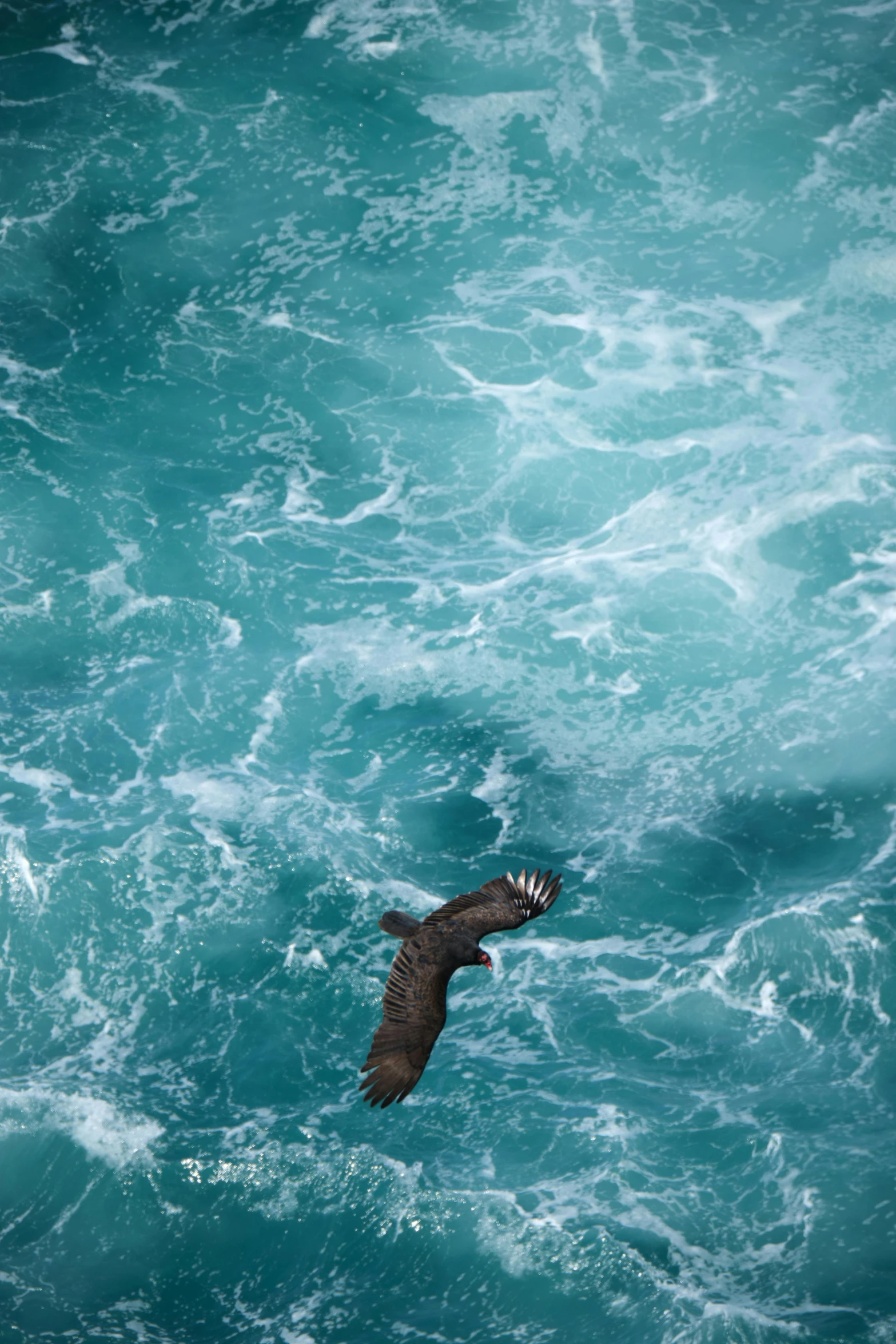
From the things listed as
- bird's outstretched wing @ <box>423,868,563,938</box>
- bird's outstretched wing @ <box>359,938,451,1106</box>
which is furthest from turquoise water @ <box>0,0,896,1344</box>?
bird's outstretched wing @ <box>359,938,451,1106</box>

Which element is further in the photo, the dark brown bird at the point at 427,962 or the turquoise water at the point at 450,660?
the turquoise water at the point at 450,660

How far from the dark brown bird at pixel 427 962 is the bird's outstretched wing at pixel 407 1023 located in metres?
0.02

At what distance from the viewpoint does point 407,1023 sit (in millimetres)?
43125

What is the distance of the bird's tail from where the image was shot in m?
45.5

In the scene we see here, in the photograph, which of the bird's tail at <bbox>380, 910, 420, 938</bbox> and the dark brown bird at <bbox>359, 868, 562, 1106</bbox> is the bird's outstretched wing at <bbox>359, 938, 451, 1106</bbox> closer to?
the dark brown bird at <bbox>359, 868, 562, 1106</bbox>

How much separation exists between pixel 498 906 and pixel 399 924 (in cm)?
289

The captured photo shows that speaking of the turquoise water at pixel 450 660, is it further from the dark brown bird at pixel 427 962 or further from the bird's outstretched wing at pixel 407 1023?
the bird's outstretched wing at pixel 407 1023

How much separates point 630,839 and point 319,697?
1472cm

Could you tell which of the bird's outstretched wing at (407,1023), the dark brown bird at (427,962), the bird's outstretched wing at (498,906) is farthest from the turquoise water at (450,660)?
the bird's outstretched wing at (407,1023)

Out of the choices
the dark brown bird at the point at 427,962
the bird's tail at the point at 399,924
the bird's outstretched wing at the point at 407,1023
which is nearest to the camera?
the bird's outstretched wing at the point at 407,1023

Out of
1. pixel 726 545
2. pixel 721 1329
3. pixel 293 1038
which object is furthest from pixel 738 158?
pixel 721 1329

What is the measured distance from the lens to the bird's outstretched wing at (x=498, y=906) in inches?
1794

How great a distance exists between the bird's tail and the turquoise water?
1488cm

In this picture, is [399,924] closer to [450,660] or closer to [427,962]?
[427,962]
